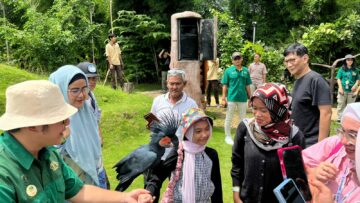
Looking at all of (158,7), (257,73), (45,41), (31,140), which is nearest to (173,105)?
(31,140)

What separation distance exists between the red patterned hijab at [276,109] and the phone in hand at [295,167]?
190 mm

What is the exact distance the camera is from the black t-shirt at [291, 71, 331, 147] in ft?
10.9

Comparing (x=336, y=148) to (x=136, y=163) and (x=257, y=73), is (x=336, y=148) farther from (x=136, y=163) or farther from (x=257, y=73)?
(x=257, y=73)

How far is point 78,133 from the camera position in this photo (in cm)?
304

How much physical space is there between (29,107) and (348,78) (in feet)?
28.9

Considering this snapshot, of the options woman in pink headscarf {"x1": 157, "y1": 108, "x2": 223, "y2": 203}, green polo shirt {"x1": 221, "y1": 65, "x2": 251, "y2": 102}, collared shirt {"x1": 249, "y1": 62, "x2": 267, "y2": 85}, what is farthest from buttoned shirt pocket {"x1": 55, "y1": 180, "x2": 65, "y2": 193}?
collared shirt {"x1": 249, "y1": 62, "x2": 267, "y2": 85}

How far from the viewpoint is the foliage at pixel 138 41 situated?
16.6m

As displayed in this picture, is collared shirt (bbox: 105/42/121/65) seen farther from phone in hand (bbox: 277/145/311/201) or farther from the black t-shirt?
phone in hand (bbox: 277/145/311/201)

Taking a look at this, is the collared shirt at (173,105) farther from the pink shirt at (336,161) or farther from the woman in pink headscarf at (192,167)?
the pink shirt at (336,161)

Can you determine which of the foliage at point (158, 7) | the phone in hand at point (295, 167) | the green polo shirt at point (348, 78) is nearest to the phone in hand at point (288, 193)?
the phone in hand at point (295, 167)

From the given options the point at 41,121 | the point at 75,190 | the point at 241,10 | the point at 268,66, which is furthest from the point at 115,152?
the point at 241,10

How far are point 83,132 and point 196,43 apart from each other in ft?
15.3

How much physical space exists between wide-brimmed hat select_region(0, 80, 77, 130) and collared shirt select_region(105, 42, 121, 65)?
10050mm

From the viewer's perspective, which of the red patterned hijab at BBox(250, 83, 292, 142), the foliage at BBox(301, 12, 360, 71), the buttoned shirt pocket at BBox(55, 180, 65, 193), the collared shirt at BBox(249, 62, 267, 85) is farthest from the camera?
the foliage at BBox(301, 12, 360, 71)
